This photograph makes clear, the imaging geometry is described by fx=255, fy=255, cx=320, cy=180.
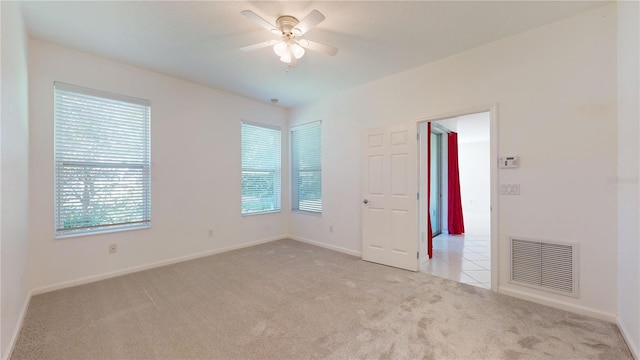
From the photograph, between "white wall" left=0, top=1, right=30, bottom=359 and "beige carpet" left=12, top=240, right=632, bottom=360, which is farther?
"beige carpet" left=12, top=240, right=632, bottom=360

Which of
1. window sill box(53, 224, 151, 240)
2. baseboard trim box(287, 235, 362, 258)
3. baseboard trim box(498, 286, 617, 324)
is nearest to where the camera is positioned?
baseboard trim box(498, 286, 617, 324)

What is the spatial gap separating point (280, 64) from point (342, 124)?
1509 millimetres

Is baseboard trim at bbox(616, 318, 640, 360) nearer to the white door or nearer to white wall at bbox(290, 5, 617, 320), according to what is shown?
white wall at bbox(290, 5, 617, 320)

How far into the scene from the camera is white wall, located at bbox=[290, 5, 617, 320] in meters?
2.30

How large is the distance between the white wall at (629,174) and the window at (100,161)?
5.10 m

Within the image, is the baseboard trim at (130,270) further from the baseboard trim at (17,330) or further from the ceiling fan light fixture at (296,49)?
the ceiling fan light fixture at (296,49)

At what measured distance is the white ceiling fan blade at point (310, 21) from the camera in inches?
78.8

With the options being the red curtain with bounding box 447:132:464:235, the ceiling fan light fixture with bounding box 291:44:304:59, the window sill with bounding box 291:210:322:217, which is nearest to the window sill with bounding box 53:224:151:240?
the window sill with bounding box 291:210:322:217

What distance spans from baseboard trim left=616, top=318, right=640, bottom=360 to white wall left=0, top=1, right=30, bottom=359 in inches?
169

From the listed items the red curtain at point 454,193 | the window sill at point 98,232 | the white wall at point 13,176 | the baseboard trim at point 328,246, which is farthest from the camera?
the red curtain at point 454,193

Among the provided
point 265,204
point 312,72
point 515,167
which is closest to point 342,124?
point 312,72

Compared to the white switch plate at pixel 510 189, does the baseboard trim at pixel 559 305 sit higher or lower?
lower

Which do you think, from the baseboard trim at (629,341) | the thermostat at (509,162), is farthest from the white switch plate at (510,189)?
the baseboard trim at (629,341)

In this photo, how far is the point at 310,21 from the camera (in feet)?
6.97
